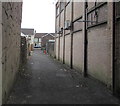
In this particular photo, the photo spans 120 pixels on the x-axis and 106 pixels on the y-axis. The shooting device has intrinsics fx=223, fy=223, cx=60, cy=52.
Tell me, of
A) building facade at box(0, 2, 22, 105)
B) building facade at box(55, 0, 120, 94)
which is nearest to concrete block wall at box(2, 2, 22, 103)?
building facade at box(0, 2, 22, 105)

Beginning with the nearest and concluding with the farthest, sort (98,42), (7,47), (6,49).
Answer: (6,49) < (7,47) < (98,42)

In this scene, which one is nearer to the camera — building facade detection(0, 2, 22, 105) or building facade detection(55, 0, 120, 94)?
building facade detection(0, 2, 22, 105)

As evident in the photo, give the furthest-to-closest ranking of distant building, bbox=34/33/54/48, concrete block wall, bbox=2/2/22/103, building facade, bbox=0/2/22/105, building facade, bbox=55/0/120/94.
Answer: distant building, bbox=34/33/54/48
building facade, bbox=55/0/120/94
concrete block wall, bbox=2/2/22/103
building facade, bbox=0/2/22/105

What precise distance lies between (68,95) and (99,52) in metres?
3.36

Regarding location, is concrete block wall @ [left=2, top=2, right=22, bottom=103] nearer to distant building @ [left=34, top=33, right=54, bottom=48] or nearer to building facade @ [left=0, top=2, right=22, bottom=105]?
building facade @ [left=0, top=2, right=22, bottom=105]

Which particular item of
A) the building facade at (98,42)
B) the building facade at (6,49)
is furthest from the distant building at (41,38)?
the building facade at (6,49)

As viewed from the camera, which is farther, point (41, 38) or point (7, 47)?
point (41, 38)

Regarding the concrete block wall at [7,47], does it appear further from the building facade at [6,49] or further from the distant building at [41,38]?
the distant building at [41,38]

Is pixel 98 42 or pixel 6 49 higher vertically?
pixel 98 42

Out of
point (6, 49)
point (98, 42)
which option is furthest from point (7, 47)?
point (98, 42)

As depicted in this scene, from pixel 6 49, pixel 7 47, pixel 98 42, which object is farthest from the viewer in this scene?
pixel 98 42

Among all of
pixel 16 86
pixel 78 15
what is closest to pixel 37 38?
pixel 78 15

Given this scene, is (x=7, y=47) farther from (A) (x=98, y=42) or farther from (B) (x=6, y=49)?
(A) (x=98, y=42)

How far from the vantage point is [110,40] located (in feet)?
27.8
